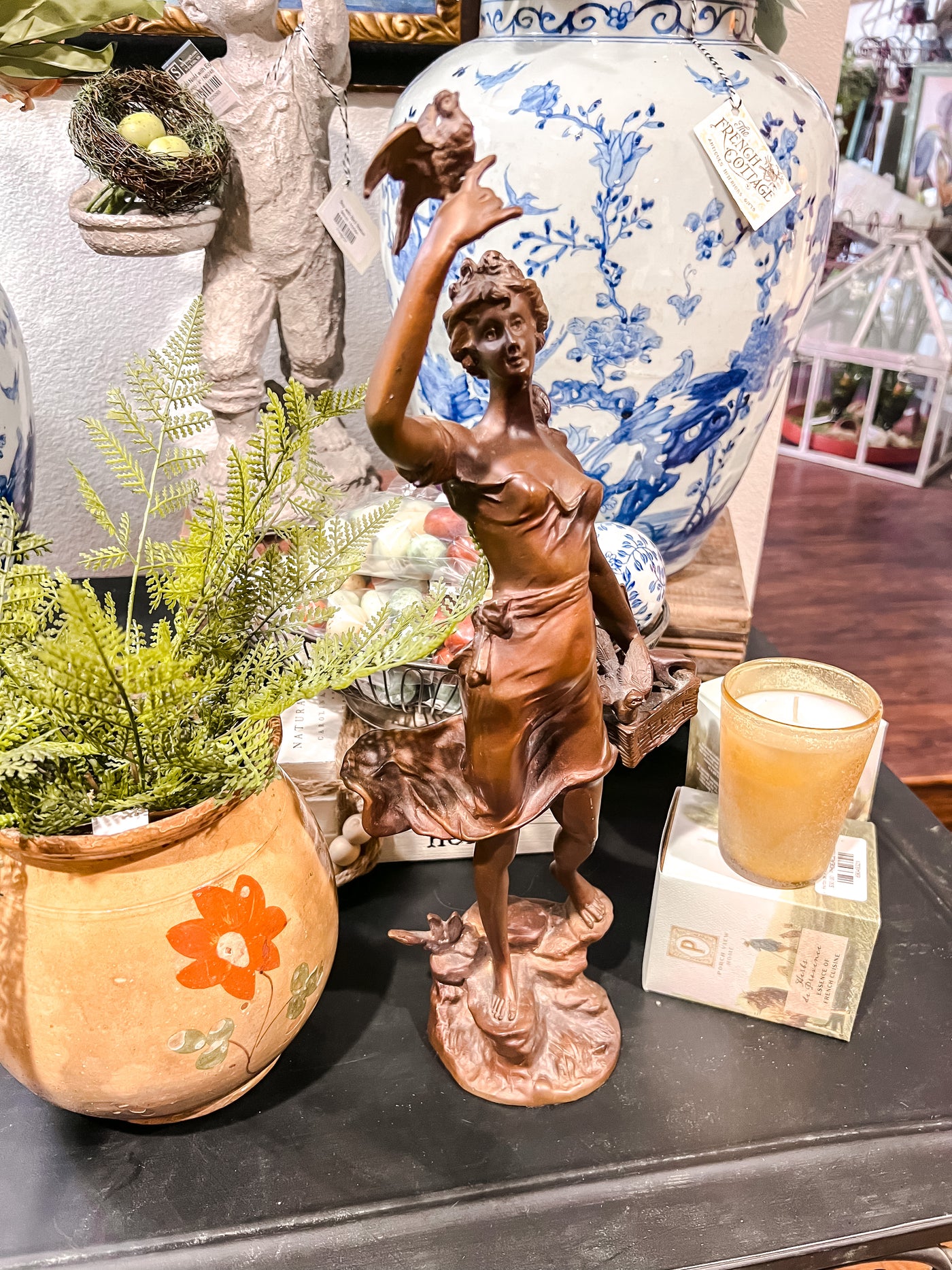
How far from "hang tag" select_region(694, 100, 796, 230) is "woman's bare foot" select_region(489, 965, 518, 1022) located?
20.9 inches

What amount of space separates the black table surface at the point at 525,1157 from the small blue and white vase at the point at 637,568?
248 millimetres

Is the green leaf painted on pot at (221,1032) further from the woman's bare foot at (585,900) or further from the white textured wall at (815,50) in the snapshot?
the white textured wall at (815,50)

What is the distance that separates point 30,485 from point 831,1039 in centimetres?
70

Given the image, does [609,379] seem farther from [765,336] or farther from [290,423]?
[290,423]

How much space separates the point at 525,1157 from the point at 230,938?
0.62ft

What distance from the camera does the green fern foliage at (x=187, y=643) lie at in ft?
1.26

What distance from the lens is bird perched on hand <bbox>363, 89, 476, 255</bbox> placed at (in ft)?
1.17

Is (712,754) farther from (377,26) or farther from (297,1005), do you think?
(377,26)

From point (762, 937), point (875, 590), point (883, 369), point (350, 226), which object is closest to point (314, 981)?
point (762, 937)

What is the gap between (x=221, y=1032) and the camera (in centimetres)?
44

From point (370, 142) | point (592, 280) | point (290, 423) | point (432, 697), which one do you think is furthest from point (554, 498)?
point (370, 142)

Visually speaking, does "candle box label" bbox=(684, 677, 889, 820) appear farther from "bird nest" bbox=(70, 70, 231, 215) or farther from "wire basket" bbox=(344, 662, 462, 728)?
"bird nest" bbox=(70, 70, 231, 215)

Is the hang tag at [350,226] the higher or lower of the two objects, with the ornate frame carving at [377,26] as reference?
lower

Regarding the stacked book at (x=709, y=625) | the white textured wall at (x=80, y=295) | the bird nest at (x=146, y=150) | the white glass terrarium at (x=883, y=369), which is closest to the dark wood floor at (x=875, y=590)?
the white glass terrarium at (x=883, y=369)
